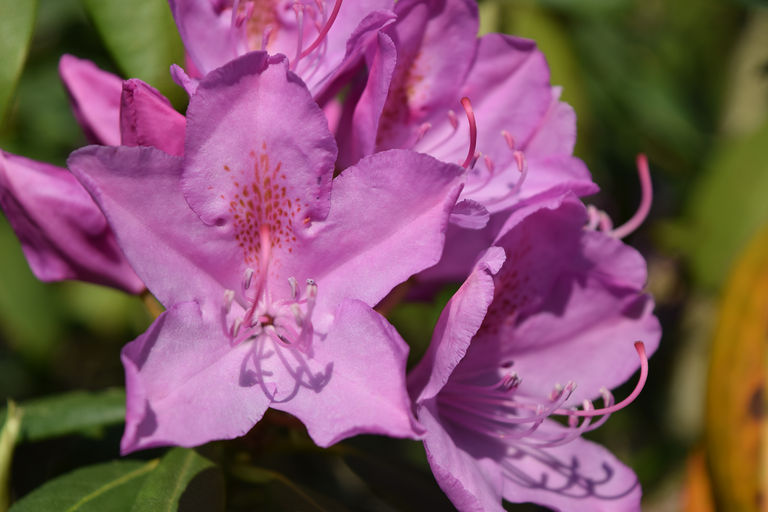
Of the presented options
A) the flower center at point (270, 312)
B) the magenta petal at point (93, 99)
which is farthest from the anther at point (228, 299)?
the magenta petal at point (93, 99)

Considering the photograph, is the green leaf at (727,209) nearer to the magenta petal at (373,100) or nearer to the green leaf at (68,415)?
the magenta petal at (373,100)

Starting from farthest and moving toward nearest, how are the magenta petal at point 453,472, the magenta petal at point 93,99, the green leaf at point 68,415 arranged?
the green leaf at point 68,415
the magenta petal at point 93,99
the magenta petal at point 453,472

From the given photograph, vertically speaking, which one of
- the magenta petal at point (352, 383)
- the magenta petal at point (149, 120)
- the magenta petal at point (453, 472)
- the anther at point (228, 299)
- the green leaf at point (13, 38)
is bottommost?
the magenta petal at point (453, 472)

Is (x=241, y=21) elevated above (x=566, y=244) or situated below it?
above

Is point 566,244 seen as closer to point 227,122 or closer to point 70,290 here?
point 227,122

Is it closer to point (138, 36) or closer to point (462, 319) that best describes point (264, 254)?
point (462, 319)

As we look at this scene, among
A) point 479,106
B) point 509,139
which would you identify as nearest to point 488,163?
point 509,139

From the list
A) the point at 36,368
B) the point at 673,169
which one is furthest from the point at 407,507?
the point at 673,169
